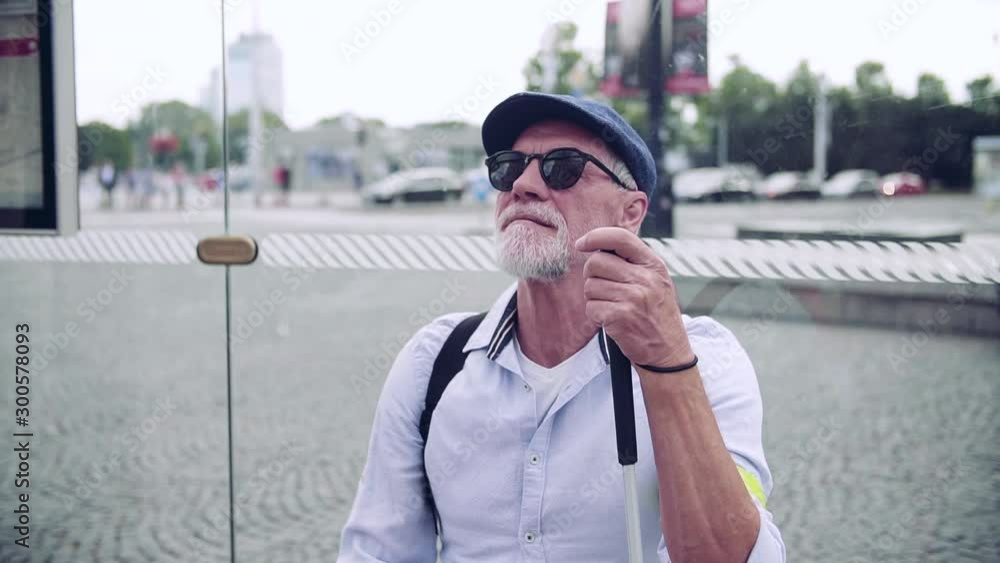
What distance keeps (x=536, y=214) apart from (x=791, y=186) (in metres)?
6.78

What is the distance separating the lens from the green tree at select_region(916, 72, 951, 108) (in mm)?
3922

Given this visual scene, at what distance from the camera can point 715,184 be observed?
13.5m

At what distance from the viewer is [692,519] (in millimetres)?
1449

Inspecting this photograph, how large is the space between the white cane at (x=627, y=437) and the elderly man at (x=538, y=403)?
0.17 ft

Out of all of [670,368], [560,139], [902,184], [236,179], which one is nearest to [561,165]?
[560,139]

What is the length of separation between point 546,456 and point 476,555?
9.8 inches

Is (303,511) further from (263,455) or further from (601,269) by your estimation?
(601,269)

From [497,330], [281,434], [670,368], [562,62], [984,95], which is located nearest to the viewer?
[670,368]

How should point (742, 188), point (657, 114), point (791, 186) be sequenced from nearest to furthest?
point (657, 114), point (791, 186), point (742, 188)

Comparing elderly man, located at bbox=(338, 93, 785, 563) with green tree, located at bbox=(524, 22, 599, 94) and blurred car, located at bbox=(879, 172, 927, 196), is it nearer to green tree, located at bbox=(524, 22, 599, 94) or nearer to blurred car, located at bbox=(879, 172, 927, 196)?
green tree, located at bbox=(524, 22, 599, 94)

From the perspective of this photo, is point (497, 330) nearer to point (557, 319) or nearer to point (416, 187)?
point (557, 319)

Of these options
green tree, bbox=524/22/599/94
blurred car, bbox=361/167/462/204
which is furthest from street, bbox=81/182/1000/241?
blurred car, bbox=361/167/462/204

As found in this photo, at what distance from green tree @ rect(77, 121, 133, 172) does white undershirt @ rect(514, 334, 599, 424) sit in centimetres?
167

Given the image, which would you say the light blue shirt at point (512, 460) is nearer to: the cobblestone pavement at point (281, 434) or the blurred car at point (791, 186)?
the cobblestone pavement at point (281, 434)
